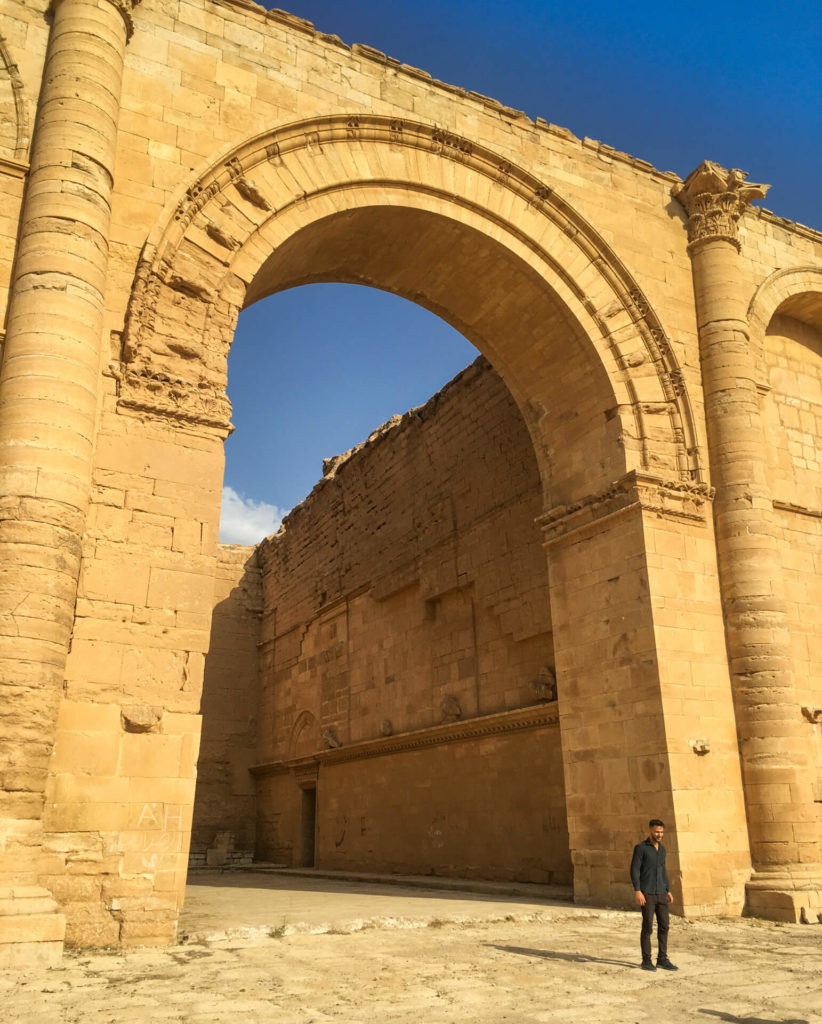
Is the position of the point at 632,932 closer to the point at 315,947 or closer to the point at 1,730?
the point at 315,947

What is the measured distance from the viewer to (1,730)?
563cm

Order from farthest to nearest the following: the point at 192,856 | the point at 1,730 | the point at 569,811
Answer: the point at 192,856, the point at 569,811, the point at 1,730

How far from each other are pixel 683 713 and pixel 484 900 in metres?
2.86

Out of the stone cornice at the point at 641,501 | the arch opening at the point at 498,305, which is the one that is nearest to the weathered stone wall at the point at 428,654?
the arch opening at the point at 498,305

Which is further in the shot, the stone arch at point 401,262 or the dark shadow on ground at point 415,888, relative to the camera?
the dark shadow on ground at point 415,888

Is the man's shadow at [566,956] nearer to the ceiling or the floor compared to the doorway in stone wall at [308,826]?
nearer to the floor

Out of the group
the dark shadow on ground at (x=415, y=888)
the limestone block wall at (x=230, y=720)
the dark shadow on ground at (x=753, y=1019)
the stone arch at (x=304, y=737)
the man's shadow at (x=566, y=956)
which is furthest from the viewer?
the limestone block wall at (x=230, y=720)

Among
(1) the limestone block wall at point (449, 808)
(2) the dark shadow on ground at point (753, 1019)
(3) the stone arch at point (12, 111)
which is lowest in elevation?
(2) the dark shadow on ground at point (753, 1019)

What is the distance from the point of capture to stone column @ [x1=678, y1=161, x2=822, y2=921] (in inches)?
342

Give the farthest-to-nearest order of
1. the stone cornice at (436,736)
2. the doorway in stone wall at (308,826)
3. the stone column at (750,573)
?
the doorway in stone wall at (308,826) < the stone cornice at (436,736) < the stone column at (750,573)

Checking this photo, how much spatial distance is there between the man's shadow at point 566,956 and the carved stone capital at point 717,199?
8541 millimetres

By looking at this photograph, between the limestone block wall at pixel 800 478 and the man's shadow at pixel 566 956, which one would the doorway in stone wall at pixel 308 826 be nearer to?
the limestone block wall at pixel 800 478

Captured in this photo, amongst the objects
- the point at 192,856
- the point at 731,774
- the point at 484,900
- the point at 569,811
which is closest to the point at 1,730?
the point at 484,900

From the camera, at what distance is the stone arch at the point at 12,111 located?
7.23 metres
